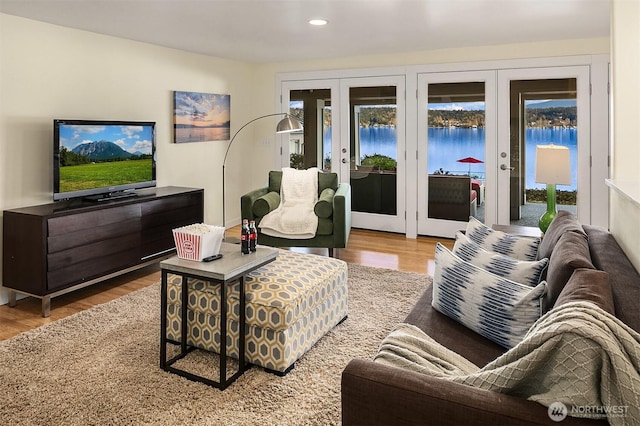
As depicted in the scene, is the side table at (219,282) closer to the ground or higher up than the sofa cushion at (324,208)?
closer to the ground

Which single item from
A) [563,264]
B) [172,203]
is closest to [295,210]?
[172,203]

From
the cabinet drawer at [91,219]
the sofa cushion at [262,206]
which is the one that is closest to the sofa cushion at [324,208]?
the sofa cushion at [262,206]

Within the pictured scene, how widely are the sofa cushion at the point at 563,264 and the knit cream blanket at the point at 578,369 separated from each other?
561 millimetres

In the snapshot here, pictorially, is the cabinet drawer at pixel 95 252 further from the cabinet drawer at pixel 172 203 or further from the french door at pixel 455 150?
the french door at pixel 455 150

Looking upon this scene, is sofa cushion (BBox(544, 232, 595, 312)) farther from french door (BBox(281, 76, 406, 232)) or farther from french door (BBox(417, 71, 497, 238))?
french door (BBox(281, 76, 406, 232))

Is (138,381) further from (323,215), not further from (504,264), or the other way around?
(323,215)

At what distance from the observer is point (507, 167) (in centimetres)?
535

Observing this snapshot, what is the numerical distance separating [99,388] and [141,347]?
1.53 ft

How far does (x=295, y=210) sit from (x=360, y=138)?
6.19 feet

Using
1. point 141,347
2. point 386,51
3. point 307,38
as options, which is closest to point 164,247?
point 141,347

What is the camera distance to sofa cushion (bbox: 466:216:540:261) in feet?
8.27

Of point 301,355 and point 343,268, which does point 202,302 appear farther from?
point 343,268

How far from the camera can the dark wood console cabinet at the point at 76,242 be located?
3393 mm

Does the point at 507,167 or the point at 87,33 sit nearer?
the point at 87,33
